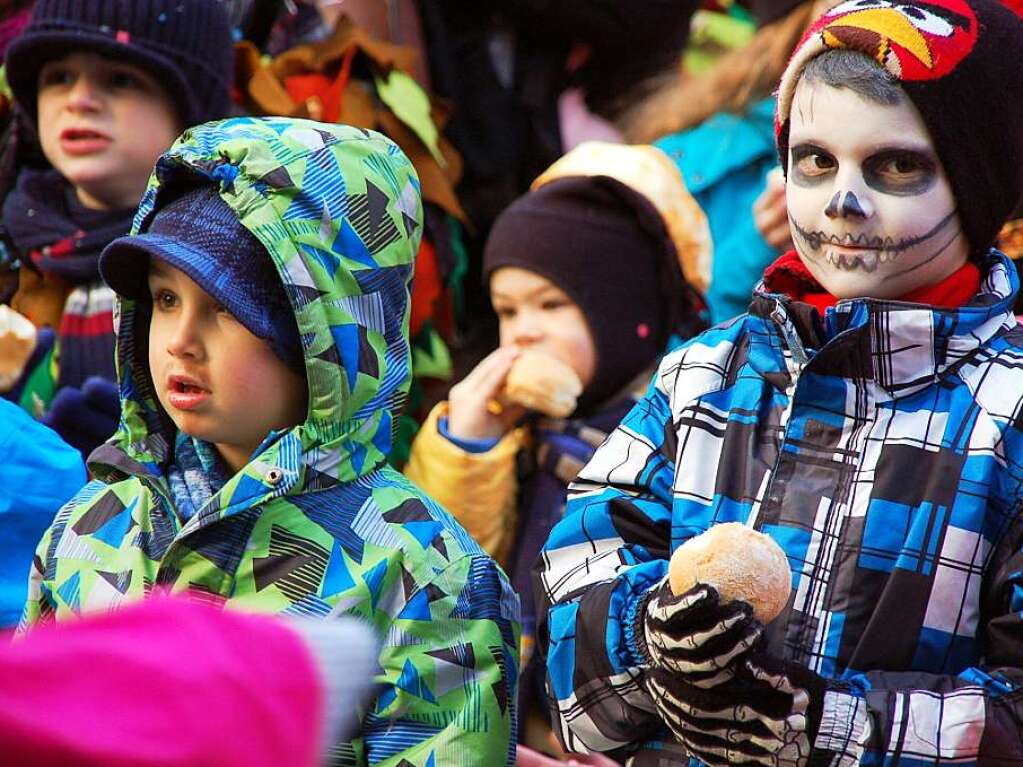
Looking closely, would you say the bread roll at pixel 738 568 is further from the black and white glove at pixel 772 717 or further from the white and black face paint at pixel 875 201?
the white and black face paint at pixel 875 201

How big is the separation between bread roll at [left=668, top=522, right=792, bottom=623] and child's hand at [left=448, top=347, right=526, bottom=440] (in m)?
1.70

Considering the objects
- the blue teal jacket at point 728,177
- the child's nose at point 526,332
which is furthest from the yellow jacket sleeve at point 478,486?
the blue teal jacket at point 728,177

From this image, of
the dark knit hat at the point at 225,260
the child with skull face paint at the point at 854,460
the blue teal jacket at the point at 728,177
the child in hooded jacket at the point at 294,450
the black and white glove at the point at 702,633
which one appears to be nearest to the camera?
the black and white glove at the point at 702,633

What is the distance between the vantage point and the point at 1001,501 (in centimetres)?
205

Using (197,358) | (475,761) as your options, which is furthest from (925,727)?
(197,358)

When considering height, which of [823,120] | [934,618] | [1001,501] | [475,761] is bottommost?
[475,761]

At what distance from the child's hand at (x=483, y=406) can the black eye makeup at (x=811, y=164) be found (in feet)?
4.72

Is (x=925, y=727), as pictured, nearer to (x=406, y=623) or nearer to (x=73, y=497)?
(x=406, y=623)

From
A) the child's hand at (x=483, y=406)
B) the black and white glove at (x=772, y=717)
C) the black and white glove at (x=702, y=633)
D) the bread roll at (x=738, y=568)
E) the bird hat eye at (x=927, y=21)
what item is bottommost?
the child's hand at (x=483, y=406)

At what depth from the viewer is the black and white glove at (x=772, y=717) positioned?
6.25 ft

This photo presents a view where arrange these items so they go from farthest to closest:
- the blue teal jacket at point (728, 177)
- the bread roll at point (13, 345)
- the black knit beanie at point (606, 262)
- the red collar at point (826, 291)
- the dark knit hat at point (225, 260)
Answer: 1. the blue teal jacket at point (728, 177)
2. the black knit beanie at point (606, 262)
3. the bread roll at point (13, 345)
4. the dark knit hat at point (225, 260)
5. the red collar at point (826, 291)

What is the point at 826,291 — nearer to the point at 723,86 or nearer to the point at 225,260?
the point at 225,260

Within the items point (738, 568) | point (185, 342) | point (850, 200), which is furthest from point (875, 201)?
point (185, 342)

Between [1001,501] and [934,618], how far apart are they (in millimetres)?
171
